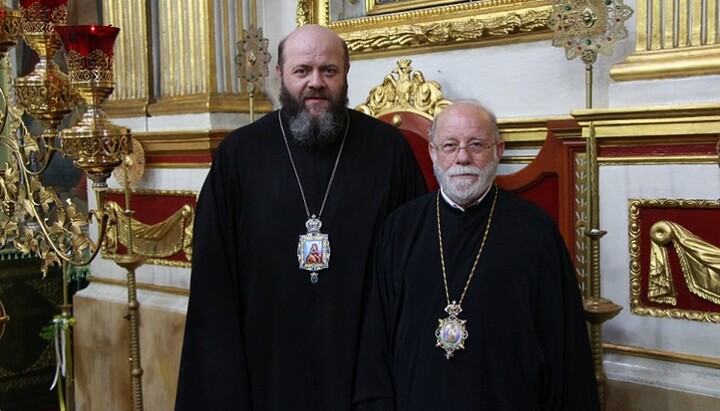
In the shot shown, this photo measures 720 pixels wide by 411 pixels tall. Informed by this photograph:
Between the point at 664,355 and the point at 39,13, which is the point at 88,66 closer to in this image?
the point at 39,13

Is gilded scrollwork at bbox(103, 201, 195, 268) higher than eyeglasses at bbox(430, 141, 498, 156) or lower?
lower

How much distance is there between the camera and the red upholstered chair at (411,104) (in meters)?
4.33

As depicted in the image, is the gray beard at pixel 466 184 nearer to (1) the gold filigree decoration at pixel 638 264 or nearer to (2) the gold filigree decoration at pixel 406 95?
(1) the gold filigree decoration at pixel 638 264

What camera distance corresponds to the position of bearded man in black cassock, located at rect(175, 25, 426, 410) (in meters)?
3.05

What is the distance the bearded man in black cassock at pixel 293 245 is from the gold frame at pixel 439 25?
129cm

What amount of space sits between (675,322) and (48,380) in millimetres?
4709

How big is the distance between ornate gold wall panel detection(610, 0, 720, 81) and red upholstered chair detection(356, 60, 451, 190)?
3.23 feet

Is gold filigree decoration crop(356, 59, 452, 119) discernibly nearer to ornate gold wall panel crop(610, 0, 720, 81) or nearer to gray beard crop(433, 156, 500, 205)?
ornate gold wall panel crop(610, 0, 720, 81)

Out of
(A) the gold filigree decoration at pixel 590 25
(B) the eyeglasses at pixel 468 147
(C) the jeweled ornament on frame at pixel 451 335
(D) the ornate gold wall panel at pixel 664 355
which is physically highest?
(A) the gold filigree decoration at pixel 590 25

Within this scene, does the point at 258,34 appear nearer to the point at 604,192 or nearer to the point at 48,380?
the point at 604,192

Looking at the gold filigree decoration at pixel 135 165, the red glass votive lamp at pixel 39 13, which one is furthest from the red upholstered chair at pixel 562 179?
the gold filigree decoration at pixel 135 165

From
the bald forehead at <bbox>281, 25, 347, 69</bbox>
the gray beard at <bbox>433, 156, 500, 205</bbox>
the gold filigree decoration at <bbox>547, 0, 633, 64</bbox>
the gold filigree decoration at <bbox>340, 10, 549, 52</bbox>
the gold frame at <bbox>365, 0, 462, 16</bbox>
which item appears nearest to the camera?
the gray beard at <bbox>433, 156, 500, 205</bbox>

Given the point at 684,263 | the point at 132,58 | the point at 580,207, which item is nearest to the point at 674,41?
the point at 580,207

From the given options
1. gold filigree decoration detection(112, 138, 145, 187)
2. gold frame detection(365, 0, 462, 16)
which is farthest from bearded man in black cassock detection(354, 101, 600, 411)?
gold filigree decoration detection(112, 138, 145, 187)
